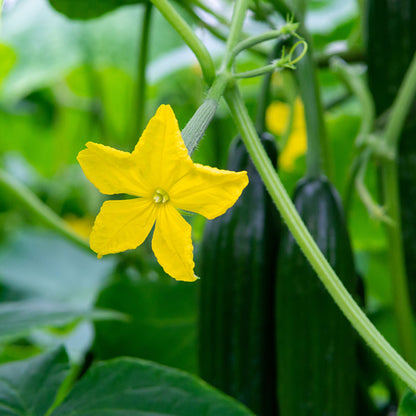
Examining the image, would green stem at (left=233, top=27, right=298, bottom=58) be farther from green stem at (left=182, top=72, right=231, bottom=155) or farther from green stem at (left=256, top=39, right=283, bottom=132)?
green stem at (left=256, top=39, right=283, bottom=132)

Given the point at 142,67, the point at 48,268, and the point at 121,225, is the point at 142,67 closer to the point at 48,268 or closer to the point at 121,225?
the point at 121,225

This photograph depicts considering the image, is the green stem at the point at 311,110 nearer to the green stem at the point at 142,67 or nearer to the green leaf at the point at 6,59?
the green stem at the point at 142,67

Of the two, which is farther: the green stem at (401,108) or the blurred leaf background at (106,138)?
the blurred leaf background at (106,138)

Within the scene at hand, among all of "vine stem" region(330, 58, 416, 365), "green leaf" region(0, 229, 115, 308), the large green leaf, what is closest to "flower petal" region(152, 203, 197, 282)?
"vine stem" region(330, 58, 416, 365)

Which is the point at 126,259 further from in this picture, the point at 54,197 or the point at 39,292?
the point at 54,197

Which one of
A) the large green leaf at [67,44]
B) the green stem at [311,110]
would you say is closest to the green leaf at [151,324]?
the green stem at [311,110]
